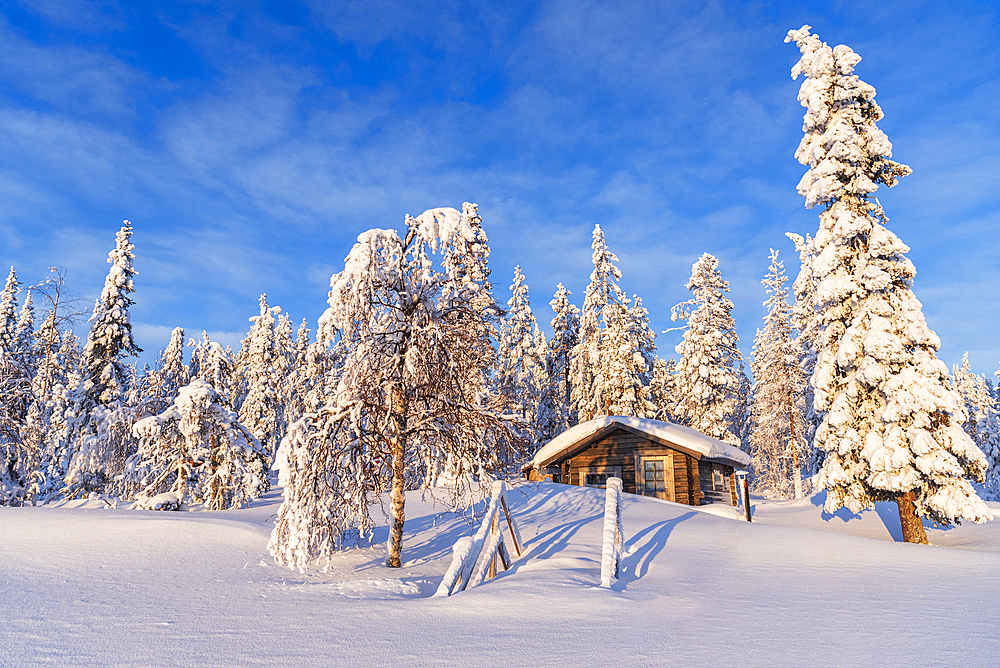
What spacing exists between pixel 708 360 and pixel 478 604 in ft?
115

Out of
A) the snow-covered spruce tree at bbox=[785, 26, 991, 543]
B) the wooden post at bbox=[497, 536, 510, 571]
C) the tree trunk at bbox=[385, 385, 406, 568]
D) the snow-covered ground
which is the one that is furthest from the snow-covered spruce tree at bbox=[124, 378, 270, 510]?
the snow-covered spruce tree at bbox=[785, 26, 991, 543]

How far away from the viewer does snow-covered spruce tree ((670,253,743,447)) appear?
3756 cm

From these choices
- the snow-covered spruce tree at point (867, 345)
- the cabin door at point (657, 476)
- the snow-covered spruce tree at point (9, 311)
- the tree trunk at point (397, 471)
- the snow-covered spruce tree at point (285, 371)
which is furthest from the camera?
the snow-covered spruce tree at point (285, 371)

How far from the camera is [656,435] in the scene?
25516mm

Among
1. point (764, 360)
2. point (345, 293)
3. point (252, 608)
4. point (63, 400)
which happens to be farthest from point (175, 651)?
point (764, 360)

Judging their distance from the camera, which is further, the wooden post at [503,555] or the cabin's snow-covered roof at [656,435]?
the cabin's snow-covered roof at [656,435]

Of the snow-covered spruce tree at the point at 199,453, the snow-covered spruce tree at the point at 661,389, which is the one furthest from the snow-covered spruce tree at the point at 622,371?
the snow-covered spruce tree at the point at 199,453

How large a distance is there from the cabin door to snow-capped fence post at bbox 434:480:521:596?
55.0 feet

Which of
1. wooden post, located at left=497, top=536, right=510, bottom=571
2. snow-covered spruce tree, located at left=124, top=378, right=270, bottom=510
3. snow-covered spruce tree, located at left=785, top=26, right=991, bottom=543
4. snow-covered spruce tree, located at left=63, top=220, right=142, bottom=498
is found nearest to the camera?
wooden post, located at left=497, top=536, right=510, bottom=571

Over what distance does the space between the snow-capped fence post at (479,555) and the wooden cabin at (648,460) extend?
53.4ft

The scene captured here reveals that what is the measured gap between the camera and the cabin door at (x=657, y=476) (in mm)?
25953

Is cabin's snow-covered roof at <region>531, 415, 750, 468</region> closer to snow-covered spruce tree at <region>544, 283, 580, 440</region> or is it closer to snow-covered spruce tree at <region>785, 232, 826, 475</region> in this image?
snow-covered spruce tree at <region>785, 232, 826, 475</region>

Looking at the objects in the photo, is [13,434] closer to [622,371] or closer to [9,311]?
[9,311]

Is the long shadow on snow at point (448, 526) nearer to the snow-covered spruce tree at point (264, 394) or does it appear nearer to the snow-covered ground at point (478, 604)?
the snow-covered ground at point (478, 604)
